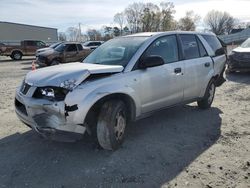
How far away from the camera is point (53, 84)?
4.26 meters

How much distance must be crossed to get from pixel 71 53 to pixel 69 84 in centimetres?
1604

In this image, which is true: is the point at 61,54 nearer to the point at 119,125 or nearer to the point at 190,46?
the point at 190,46

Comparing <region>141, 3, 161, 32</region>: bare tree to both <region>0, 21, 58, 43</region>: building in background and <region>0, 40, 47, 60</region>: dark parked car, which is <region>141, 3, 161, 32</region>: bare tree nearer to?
<region>0, 21, 58, 43</region>: building in background

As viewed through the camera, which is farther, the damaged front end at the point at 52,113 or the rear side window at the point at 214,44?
the rear side window at the point at 214,44

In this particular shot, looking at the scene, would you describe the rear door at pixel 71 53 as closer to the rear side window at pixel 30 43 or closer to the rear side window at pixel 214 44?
the rear side window at pixel 30 43

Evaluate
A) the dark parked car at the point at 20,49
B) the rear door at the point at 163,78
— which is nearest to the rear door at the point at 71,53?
the dark parked car at the point at 20,49

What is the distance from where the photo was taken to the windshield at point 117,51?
5.20 meters

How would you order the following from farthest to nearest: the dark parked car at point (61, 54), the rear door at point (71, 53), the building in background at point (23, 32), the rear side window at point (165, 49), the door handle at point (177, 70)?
the building in background at point (23, 32) → the rear door at point (71, 53) → the dark parked car at point (61, 54) → the door handle at point (177, 70) → the rear side window at point (165, 49)

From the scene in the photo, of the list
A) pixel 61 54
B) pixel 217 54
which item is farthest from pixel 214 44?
pixel 61 54

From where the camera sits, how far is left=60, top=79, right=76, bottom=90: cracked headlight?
4188 millimetres

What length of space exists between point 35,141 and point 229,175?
3052mm

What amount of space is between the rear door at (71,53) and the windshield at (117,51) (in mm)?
13717

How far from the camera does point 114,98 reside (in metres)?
4.72

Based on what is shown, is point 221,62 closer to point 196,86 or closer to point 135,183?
point 196,86
